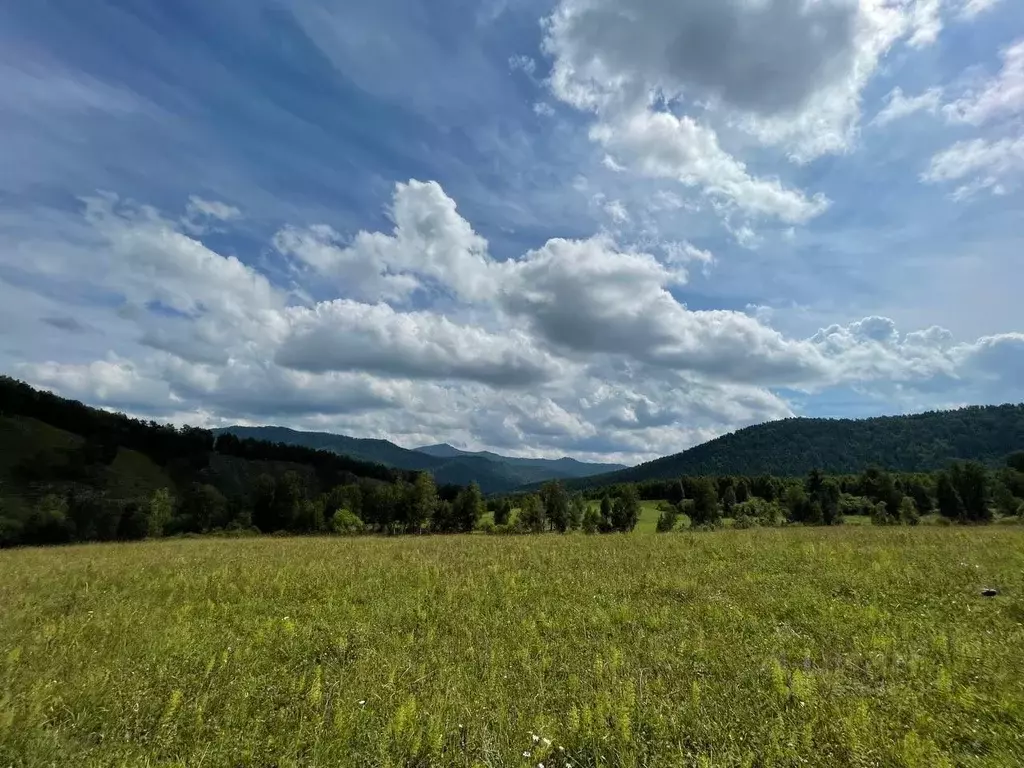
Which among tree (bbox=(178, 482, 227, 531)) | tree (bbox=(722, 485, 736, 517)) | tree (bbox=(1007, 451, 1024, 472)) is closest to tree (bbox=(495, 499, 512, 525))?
tree (bbox=(722, 485, 736, 517))

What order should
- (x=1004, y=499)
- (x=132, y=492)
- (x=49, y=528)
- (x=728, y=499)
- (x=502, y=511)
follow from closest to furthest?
(x=1004, y=499), (x=49, y=528), (x=502, y=511), (x=728, y=499), (x=132, y=492)

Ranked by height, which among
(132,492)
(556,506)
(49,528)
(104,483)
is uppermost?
(556,506)

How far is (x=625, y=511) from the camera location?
404 ft

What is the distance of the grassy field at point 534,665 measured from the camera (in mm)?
6242

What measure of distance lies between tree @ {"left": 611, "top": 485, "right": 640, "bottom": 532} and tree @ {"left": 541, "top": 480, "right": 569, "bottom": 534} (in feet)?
42.5

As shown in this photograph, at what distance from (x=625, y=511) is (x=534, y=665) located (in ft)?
393

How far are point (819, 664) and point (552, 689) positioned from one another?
14.3ft

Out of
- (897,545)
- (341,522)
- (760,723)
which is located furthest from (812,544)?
(341,522)

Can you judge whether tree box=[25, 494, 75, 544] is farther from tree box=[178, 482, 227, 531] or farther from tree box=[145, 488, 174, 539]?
tree box=[178, 482, 227, 531]

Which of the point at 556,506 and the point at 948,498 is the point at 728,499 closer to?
the point at 948,498

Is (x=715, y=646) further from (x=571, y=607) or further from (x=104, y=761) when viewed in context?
(x=104, y=761)

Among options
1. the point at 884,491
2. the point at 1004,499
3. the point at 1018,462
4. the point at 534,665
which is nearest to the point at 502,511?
the point at 884,491

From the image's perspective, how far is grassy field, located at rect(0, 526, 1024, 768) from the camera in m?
6.24

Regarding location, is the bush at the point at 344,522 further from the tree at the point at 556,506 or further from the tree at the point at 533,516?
the tree at the point at 556,506
